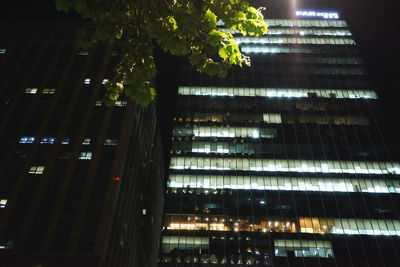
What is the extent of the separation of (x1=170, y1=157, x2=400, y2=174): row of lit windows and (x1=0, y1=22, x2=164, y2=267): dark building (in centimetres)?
954

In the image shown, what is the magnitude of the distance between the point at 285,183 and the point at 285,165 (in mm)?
3781

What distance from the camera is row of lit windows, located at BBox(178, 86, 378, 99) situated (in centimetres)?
7281

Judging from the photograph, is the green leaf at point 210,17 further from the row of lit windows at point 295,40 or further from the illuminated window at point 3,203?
the row of lit windows at point 295,40

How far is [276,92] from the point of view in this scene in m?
73.1

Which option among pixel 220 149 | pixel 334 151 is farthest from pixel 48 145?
pixel 334 151

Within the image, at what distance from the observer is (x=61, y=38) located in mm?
63312

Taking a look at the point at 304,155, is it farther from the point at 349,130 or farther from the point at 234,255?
the point at 234,255

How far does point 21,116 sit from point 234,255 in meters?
39.6

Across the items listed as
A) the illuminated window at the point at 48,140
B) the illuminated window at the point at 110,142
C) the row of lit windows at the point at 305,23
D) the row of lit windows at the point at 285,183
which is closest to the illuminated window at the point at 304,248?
the row of lit windows at the point at 285,183

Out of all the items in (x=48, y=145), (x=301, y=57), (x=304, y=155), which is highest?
(x=301, y=57)

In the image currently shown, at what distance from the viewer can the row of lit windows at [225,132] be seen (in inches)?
2608

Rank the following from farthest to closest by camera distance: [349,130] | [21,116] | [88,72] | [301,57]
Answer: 1. [301,57]
2. [349,130]
3. [88,72]
4. [21,116]

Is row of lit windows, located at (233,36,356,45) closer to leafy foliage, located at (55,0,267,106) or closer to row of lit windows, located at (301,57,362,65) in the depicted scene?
row of lit windows, located at (301,57,362,65)

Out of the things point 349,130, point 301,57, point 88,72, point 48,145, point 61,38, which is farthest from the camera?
point 301,57
